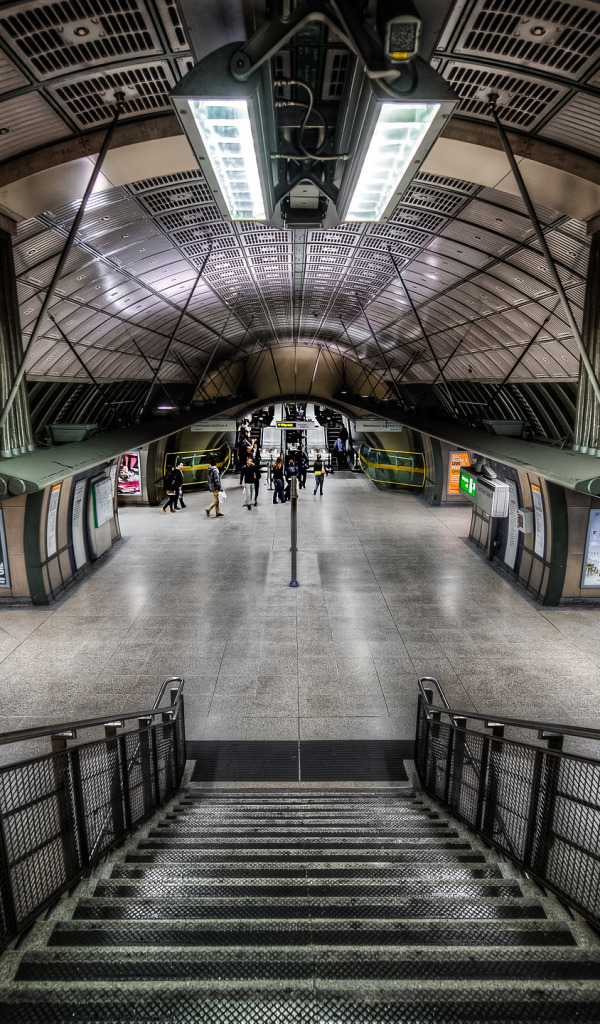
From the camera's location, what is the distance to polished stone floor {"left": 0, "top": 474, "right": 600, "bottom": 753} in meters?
7.45

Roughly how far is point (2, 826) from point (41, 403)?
1178cm

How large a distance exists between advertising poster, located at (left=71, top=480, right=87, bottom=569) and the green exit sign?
360 inches

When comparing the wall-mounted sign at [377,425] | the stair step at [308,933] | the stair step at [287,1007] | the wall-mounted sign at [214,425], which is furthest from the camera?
the wall-mounted sign at [377,425]

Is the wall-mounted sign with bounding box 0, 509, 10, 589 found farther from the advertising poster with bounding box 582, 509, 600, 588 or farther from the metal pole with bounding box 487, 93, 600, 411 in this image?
the advertising poster with bounding box 582, 509, 600, 588

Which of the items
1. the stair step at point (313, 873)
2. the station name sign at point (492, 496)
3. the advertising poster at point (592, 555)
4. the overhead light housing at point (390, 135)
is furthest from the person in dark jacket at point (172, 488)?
the stair step at point (313, 873)

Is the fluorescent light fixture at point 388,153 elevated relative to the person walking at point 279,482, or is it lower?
elevated

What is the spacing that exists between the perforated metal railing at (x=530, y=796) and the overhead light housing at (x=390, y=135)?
332 cm

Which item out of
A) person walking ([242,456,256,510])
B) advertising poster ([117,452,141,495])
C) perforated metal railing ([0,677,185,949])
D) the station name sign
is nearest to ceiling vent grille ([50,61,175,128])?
perforated metal railing ([0,677,185,949])

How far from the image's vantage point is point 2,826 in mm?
2773

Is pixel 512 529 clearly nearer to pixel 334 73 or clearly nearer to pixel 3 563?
pixel 334 73

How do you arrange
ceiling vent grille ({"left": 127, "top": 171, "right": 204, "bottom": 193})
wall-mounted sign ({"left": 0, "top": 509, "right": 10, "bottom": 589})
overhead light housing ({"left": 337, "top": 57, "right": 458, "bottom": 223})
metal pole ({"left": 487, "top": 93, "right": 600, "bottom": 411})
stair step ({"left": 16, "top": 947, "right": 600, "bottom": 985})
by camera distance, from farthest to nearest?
wall-mounted sign ({"left": 0, "top": 509, "right": 10, "bottom": 589}) → ceiling vent grille ({"left": 127, "top": 171, "right": 204, "bottom": 193}) → metal pole ({"left": 487, "top": 93, "right": 600, "bottom": 411}) → overhead light housing ({"left": 337, "top": 57, "right": 458, "bottom": 223}) → stair step ({"left": 16, "top": 947, "right": 600, "bottom": 985})

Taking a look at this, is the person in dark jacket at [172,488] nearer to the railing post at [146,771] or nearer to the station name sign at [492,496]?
the station name sign at [492,496]

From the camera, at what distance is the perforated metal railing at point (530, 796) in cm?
325

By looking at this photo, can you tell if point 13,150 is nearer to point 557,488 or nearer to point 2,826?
point 2,826
